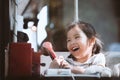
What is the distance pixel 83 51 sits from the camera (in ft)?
6.05

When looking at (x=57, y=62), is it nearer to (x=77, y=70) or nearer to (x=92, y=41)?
(x=77, y=70)

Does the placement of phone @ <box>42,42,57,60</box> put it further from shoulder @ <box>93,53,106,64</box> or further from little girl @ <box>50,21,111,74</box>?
shoulder @ <box>93,53,106,64</box>

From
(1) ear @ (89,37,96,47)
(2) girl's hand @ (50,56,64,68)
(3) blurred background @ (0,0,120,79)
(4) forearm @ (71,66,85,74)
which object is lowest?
(4) forearm @ (71,66,85,74)

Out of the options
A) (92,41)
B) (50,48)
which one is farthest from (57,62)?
(92,41)

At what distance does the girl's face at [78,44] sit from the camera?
1.84 metres

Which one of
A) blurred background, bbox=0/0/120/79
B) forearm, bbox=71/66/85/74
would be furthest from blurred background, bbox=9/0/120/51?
forearm, bbox=71/66/85/74

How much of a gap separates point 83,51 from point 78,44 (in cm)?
6

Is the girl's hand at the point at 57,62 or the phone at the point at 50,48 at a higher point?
the phone at the point at 50,48

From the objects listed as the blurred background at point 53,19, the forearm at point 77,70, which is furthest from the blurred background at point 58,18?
the forearm at point 77,70

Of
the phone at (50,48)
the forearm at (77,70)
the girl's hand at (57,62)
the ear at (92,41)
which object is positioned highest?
the ear at (92,41)

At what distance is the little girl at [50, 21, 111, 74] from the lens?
6.01 feet

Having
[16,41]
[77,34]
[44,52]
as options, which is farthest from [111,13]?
[16,41]

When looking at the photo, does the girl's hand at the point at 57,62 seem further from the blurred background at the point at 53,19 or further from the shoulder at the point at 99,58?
the shoulder at the point at 99,58

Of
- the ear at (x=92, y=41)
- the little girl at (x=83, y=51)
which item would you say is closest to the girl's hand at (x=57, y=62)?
the little girl at (x=83, y=51)
